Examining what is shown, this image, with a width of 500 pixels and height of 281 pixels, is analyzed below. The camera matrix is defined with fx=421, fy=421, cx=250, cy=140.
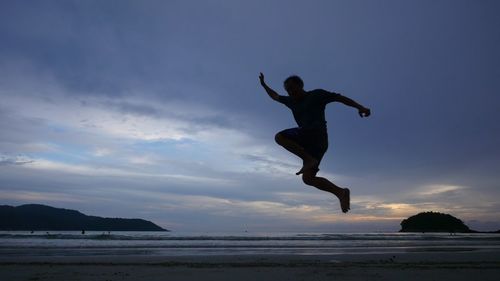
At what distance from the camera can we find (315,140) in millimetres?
4699

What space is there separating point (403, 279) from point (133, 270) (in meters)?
6.66

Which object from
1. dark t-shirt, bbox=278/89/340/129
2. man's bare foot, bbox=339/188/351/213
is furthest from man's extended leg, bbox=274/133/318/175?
man's bare foot, bbox=339/188/351/213

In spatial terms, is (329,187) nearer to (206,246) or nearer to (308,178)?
(308,178)

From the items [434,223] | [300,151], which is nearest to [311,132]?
[300,151]

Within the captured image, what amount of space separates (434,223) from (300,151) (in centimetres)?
11900

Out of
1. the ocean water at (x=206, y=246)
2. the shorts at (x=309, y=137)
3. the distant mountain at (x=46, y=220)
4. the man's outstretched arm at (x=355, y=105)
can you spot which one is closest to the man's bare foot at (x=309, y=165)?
the shorts at (x=309, y=137)

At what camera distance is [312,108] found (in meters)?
4.77

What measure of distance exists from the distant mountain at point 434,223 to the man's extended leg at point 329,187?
116443 mm

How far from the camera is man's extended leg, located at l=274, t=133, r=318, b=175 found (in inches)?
182

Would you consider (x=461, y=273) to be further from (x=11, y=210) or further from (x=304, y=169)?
(x=11, y=210)

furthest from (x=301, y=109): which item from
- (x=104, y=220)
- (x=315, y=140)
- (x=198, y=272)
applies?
(x=104, y=220)

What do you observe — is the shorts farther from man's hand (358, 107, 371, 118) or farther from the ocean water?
the ocean water

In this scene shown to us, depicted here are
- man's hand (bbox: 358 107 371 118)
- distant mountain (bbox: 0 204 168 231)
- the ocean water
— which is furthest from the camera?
distant mountain (bbox: 0 204 168 231)

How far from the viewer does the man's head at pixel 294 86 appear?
4.91m
